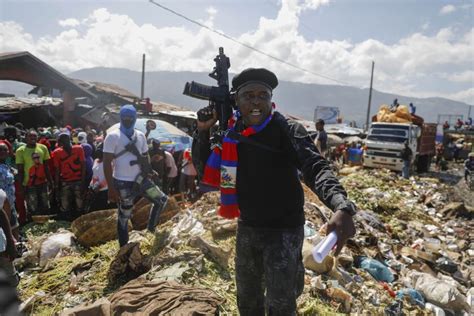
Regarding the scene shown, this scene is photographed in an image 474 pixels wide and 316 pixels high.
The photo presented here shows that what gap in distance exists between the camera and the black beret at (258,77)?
2.16 meters

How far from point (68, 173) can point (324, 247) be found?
6230mm

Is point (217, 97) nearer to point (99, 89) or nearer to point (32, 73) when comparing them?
point (32, 73)

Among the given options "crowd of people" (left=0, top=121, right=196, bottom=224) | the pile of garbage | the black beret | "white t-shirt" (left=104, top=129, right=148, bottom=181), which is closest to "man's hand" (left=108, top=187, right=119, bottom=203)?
"white t-shirt" (left=104, top=129, right=148, bottom=181)

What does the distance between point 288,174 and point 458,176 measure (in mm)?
20240

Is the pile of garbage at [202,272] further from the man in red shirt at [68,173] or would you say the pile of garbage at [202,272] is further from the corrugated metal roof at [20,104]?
the corrugated metal roof at [20,104]

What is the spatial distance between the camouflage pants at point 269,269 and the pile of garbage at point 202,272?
69cm

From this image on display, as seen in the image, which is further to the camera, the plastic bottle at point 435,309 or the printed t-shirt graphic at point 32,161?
the printed t-shirt graphic at point 32,161

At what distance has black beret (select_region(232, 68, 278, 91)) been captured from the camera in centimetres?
216

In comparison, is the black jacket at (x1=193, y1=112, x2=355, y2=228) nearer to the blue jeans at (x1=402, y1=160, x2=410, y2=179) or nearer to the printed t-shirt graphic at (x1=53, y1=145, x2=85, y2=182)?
the printed t-shirt graphic at (x1=53, y1=145, x2=85, y2=182)

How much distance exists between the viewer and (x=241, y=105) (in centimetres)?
217

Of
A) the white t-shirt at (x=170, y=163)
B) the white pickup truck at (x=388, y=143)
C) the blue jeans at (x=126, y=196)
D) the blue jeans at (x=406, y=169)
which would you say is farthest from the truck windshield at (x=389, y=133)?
the blue jeans at (x=126, y=196)

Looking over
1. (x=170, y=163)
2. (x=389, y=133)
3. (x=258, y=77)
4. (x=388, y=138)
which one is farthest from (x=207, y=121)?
(x=389, y=133)

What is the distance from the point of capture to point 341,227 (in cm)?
154

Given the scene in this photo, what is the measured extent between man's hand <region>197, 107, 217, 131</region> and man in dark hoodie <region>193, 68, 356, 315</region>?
0.22 metres
